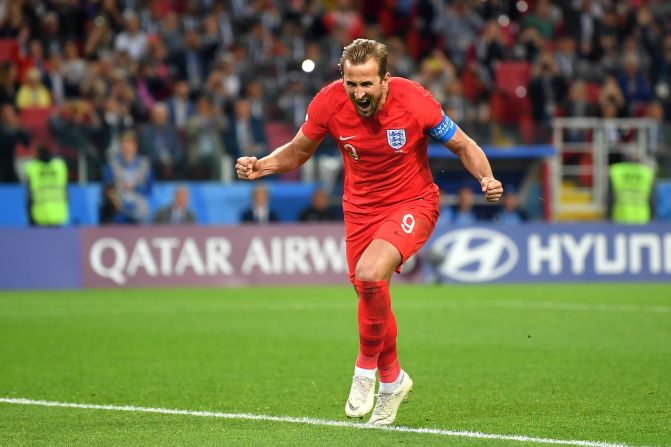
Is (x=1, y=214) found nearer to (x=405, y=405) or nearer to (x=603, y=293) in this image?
(x=603, y=293)

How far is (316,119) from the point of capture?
24.0 feet

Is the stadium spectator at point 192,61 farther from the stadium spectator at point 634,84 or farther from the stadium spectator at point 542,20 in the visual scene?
the stadium spectator at point 634,84

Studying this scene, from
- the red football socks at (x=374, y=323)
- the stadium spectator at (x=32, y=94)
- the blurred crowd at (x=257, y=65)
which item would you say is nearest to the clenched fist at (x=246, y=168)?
the red football socks at (x=374, y=323)

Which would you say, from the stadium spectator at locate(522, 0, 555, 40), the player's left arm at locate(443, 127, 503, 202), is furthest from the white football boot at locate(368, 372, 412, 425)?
the stadium spectator at locate(522, 0, 555, 40)

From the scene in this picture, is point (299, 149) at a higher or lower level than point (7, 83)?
lower

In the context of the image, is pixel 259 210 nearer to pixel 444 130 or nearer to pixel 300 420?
pixel 300 420

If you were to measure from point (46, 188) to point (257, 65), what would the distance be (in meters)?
5.01

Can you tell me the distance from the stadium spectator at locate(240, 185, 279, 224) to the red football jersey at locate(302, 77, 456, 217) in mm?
12246

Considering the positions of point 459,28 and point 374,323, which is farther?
point 459,28

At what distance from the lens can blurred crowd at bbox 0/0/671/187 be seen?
19531 mm

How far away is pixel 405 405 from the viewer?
7.99 m

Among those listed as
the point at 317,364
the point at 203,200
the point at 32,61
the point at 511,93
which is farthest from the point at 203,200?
the point at 317,364

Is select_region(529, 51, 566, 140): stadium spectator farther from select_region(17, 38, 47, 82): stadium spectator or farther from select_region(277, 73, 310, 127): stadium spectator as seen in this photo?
select_region(17, 38, 47, 82): stadium spectator

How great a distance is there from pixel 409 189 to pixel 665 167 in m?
14.8
